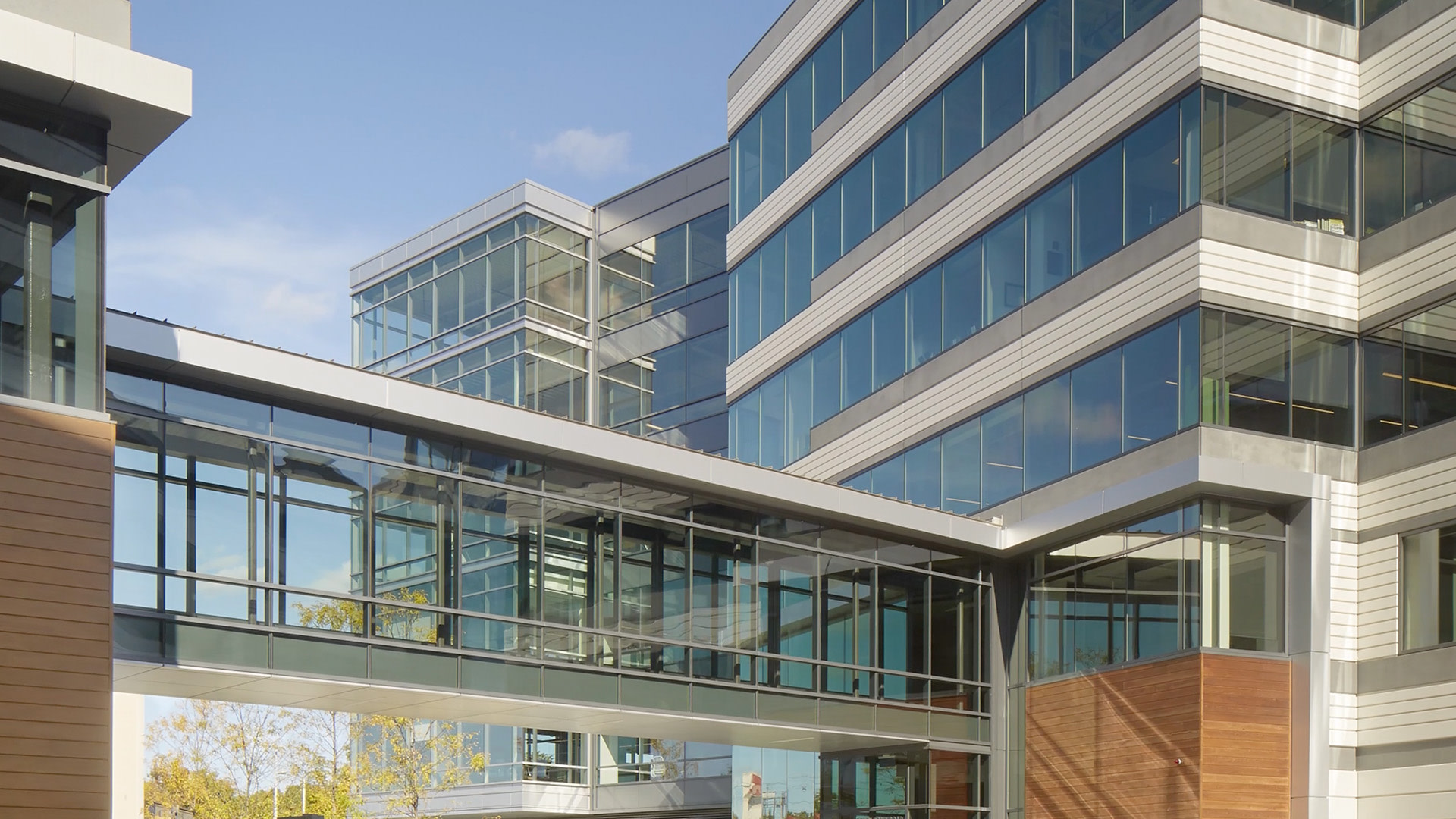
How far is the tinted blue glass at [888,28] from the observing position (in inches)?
1382

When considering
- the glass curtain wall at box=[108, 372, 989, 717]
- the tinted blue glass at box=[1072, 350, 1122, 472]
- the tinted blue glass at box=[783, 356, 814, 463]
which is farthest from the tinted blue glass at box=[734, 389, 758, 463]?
the tinted blue glass at box=[1072, 350, 1122, 472]

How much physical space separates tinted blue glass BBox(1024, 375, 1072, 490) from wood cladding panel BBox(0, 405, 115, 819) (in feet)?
58.0

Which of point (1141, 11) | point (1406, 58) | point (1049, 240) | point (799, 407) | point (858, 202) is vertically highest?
point (1141, 11)

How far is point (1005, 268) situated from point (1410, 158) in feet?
25.4

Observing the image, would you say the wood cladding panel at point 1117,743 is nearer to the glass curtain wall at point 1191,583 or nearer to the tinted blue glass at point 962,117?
the glass curtain wall at point 1191,583

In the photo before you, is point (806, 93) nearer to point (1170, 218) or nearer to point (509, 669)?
point (1170, 218)

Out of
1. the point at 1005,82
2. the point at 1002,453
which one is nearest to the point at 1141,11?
the point at 1005,82

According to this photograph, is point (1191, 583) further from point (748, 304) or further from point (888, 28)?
point (748, 304)

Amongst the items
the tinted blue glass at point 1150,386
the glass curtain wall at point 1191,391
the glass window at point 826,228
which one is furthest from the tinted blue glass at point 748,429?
the tinted blue glass at point 1150,386

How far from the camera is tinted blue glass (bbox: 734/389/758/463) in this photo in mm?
40094

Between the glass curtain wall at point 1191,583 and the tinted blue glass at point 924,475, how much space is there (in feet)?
17.9

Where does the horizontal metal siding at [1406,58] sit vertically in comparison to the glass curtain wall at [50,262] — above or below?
above

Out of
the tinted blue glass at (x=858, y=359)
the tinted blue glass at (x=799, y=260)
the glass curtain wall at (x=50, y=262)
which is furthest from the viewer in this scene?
the tinted blue glass at (x=799, y=260)

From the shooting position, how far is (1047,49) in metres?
29.6
